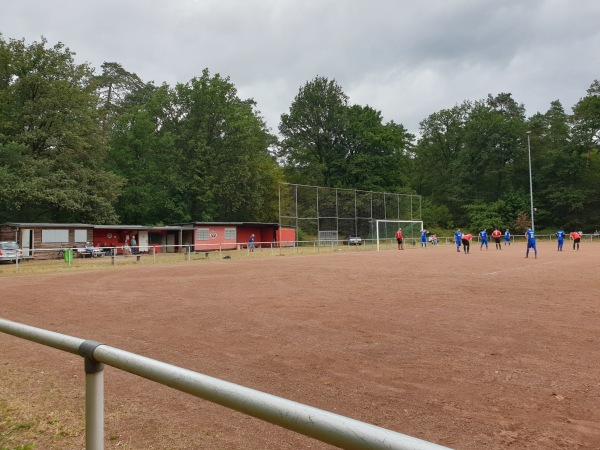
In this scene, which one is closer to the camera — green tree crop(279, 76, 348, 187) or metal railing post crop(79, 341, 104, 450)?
metal railing post crop(79, 341, 104, 450)

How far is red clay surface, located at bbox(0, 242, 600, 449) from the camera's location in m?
3.83

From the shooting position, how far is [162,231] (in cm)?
4503

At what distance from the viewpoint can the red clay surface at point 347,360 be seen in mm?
3828

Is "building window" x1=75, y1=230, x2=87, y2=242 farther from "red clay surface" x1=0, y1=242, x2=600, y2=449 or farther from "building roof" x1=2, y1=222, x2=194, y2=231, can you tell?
"red clay surface" x1=0, y1=242, x2=600, y2=449

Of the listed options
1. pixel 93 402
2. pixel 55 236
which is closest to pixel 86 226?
pixel 55 236

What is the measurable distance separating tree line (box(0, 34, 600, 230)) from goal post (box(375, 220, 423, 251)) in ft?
61.4

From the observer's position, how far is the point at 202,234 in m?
45.1

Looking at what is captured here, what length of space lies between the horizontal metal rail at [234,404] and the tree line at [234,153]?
38.3m

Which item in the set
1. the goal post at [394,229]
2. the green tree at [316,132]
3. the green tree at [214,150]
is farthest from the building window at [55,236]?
the green tree at [316,132]

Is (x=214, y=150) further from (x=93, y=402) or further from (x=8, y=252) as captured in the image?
(x=93, y=402)

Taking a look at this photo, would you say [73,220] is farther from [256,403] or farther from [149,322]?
[256,403]

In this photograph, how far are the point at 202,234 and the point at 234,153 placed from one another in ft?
45.2

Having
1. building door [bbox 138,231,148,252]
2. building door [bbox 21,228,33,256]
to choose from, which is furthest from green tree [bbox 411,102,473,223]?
building door [bbox 21,228,33,256]

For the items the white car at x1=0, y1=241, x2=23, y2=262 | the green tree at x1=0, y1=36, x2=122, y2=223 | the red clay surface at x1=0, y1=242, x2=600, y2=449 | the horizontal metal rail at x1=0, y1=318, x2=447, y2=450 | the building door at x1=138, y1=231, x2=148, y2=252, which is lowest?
the red clay surface at x1=0, y1=242, x2=600, y2=449
